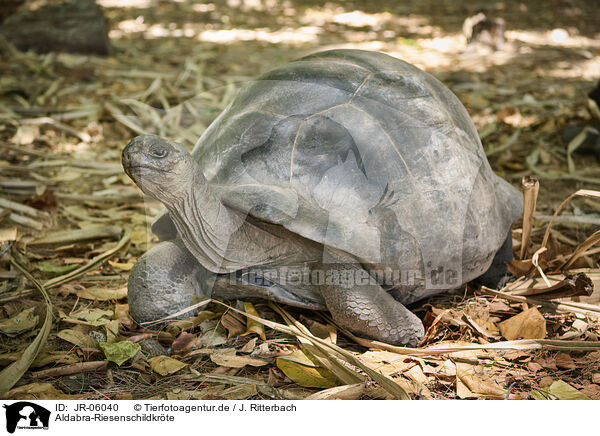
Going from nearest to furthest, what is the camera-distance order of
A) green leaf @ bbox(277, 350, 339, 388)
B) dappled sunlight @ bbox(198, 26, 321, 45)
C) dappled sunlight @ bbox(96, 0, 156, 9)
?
green leaf @ bbox(277, 350, 339, 388), dappled sunlight @ bbox(198, 26, 321, 45), dappled sunlight @ bbox(96, 0, 156, 9)

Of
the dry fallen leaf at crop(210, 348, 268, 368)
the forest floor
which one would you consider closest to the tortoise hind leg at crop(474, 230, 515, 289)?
the forest floor

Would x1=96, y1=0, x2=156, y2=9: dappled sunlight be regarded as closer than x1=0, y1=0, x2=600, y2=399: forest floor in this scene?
No

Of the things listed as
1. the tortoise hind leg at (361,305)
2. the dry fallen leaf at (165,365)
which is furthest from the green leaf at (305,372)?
the dry fallen leaf at (165,365)

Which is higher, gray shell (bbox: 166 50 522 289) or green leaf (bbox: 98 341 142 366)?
gray shell (bbox: 166 50 522 289)

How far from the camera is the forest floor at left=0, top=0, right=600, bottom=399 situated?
2.25 metres

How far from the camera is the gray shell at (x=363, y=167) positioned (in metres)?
2.39

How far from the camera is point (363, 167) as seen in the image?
2477 millimetres

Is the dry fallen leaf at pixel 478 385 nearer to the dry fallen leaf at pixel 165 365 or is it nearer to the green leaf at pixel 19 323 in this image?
the dry fallen leaf at pixel 165 365

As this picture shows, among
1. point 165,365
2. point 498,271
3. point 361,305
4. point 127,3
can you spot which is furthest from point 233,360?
point 127,3

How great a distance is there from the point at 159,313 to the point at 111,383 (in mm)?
423

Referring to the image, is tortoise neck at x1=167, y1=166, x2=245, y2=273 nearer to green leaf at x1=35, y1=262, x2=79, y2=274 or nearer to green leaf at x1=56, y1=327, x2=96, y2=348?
green leaf at x1=56, y1=327, x2=96, y2=348
